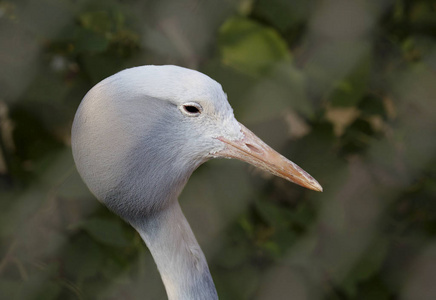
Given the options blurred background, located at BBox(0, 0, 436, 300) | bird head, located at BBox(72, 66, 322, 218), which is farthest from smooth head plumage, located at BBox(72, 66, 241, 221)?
blurred background, located at BBox(0, 0, 436, 300)

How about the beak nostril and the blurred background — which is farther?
the blurred background

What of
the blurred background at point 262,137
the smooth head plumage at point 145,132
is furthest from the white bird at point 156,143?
the blurred background at point 262,137

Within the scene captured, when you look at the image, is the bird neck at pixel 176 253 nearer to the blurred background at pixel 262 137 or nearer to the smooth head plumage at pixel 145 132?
the smooth head plumage at pixel 145 132

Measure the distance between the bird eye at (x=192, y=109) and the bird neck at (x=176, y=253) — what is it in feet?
0.42

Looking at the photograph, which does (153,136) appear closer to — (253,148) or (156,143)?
(156,143)

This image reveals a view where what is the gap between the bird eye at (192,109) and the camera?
0.59m

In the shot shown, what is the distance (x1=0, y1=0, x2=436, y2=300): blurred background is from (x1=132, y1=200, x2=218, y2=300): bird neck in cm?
27

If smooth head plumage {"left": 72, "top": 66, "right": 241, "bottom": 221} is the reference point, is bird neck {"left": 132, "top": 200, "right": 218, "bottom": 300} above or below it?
below

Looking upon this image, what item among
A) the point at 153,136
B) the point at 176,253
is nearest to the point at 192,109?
the point at 153,136

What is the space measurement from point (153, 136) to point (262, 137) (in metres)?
0.47

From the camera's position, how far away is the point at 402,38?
1111 millimetres

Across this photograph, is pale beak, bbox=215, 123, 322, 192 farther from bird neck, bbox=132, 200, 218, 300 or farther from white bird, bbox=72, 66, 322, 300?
bird neck, bbox=132, 200, 218, 300

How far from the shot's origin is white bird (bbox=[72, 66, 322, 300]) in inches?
22.9

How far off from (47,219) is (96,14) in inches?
14.6
